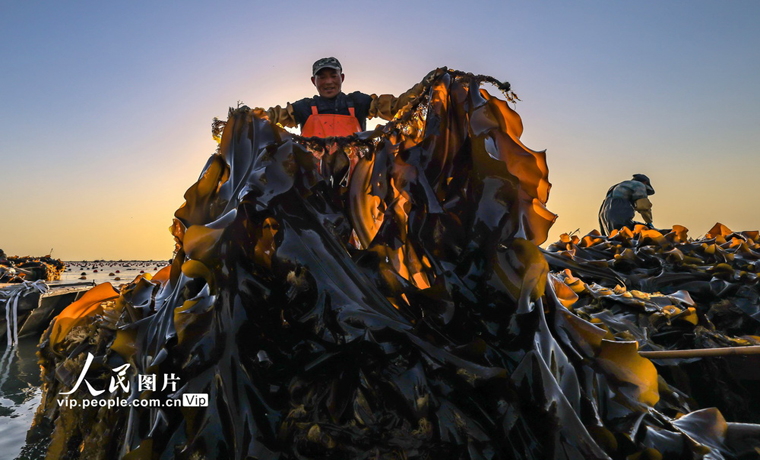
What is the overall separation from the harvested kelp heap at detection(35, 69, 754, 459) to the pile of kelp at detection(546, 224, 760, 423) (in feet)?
1.35

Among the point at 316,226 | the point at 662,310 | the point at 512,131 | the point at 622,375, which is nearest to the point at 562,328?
the point at 622,375

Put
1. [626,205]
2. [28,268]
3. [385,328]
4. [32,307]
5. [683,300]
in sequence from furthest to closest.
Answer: [28,268]
[32,307]
[626,205]
[683,300]
[385,328]

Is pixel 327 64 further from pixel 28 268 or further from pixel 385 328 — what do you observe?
pixel 28 268

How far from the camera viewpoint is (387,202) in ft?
4.32

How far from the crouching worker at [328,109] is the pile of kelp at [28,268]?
7.74 m

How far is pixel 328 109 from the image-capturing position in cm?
249

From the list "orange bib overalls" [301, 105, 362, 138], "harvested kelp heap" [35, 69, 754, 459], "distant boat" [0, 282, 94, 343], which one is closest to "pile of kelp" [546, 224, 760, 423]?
"harvested kelp heap" [35, 69, 754, 459]

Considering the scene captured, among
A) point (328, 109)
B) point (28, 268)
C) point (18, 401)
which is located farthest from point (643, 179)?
point (28, 268)

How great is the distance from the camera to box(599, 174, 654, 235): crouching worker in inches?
164

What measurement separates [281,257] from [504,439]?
2.46 ft

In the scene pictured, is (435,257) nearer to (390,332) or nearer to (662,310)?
(390,332)

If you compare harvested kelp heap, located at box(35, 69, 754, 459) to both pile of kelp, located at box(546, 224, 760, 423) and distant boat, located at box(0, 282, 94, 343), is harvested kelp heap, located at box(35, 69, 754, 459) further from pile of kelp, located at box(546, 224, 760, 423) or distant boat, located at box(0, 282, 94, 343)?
distant boat, located at box(0, 282, 94, 343)

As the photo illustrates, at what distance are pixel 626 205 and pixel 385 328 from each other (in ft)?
13.5

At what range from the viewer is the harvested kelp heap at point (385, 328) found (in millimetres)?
992
